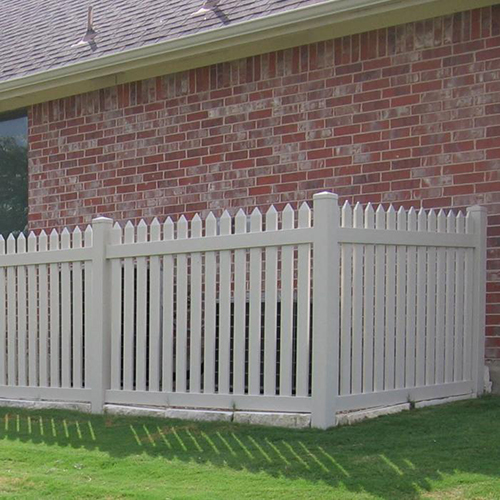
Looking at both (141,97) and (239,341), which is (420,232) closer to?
(239,341)

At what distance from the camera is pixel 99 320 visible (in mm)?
7047

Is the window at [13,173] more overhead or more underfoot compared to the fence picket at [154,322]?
more overhead

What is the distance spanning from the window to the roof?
0.68m

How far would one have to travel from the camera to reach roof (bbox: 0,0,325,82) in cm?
870

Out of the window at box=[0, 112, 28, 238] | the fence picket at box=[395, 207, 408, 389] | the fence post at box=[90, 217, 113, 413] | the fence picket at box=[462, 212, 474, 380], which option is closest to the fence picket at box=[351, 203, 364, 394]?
the fence picket at box=[395, 207, 408, 389]

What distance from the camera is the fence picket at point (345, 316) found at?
20.1 feet

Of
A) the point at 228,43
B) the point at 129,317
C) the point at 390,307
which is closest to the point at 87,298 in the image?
the point at 129,317

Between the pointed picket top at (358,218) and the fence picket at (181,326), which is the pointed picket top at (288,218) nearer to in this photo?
→ the pointed picket top at (358,218)

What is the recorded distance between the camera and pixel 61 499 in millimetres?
4695

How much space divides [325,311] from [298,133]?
2751 millimetres

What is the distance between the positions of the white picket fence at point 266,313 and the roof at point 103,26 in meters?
2.46

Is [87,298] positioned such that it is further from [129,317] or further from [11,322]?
[11,322]

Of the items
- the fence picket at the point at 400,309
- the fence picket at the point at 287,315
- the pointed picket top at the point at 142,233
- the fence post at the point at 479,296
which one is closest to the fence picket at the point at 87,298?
the pointed picket top at the point at 142,233

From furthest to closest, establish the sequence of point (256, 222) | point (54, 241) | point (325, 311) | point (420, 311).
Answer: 1. point (54, 241)
2. point (420, 311)
3. point (256, 222)
4. point (325, 311)
